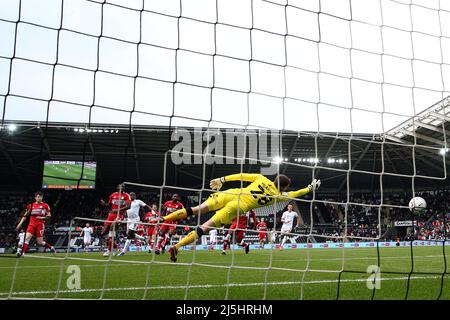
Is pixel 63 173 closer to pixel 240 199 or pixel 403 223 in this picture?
pixel 240 199

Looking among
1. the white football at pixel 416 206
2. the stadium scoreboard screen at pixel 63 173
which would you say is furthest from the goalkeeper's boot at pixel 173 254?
the white football at pixel 416 206

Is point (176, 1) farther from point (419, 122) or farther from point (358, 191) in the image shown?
point (358, 191)

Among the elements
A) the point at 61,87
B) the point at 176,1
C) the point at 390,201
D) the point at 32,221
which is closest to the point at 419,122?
the point at 176,1

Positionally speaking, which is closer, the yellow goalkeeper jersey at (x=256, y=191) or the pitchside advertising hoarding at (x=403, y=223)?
the yellow goalkeeper jersey at (x=256, y=191)

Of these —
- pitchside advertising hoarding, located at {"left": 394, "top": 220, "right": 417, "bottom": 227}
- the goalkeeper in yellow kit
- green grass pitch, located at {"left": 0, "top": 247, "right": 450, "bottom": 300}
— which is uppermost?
the goalkeeper in yellow kit

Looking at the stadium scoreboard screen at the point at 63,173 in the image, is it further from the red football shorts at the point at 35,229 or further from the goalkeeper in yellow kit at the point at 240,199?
the red football shorts at the point at 35,229

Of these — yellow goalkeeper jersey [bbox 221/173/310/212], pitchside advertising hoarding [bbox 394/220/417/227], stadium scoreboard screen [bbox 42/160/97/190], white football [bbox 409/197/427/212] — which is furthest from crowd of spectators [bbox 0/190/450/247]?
yellow goalkeeper jersey [bbox 221/173/310/212]

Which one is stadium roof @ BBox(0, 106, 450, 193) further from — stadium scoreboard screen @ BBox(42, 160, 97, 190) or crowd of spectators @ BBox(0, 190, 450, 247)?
crowd of spectators @ BBox(0, 190, 450, 247)

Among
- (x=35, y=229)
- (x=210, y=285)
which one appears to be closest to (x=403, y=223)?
(x=35, y=229)

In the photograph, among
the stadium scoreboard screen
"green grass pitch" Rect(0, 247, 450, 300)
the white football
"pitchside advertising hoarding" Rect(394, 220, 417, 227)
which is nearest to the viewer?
the stadium scoreboard screen

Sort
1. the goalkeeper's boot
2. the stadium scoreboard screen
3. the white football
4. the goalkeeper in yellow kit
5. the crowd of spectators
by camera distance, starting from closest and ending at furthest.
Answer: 1. the stadium scoreboard screen
2. the goalkeeper in yellow kit
3. the goalkeeper's boot
4. the white football
5. the crowd of spectators

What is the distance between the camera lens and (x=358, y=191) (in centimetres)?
2969

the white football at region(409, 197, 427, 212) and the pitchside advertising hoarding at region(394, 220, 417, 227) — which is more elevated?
the white football at region(409, 197, 427, 212)
